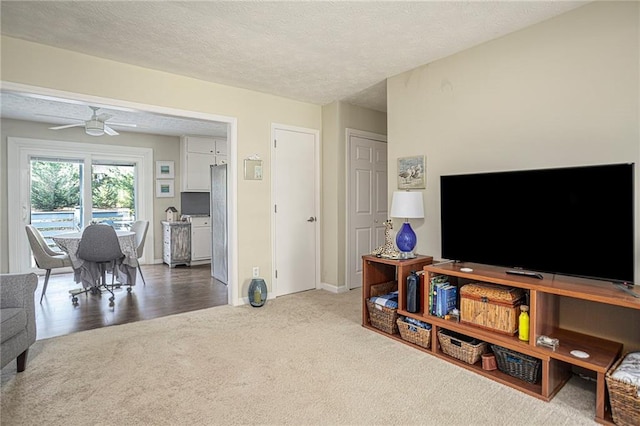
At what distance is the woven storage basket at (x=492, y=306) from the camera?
7.54 ft

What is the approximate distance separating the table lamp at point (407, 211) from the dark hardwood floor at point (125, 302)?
7.40ft

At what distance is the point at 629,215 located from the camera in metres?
1.94

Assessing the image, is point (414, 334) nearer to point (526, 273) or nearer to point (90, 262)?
point (526, 273)

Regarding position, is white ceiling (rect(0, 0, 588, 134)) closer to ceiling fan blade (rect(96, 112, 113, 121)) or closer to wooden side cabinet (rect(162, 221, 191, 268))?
ceiling fan blade (rect(96, 112, 113, 121))

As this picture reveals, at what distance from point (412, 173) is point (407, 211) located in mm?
544

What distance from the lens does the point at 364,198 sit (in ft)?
15.7

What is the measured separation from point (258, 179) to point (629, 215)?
330 centimetres

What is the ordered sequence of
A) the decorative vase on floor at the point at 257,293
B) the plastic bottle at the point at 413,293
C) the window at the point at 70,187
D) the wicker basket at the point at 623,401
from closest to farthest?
the wicker basket at the point at 623,401, the plastic bottle at the point at 413,293, the decorative vase on floor at the point at 257,293, the window at the point at 70,187

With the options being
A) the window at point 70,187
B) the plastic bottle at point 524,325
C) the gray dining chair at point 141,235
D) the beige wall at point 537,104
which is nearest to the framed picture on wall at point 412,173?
the beige wall at point 537,104

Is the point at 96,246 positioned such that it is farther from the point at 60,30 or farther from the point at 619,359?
the point at 619,359

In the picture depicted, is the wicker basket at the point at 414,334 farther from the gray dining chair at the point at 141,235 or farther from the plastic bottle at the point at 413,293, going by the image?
the gray dining chair at the point at 141,235

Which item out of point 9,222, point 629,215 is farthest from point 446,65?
point 9,222

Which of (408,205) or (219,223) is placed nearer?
(408,205)

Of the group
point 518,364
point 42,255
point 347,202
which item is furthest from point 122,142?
point 518,364
